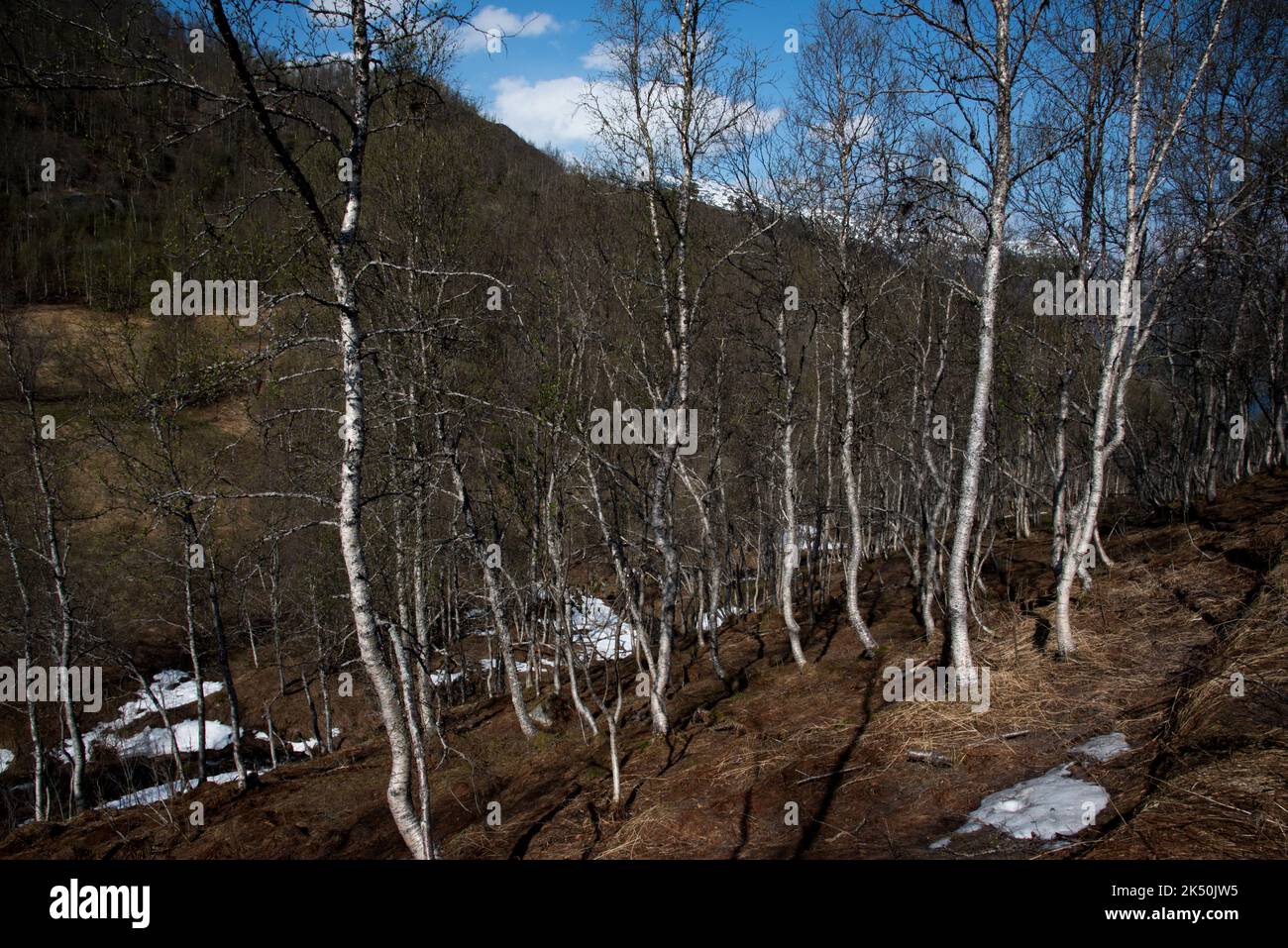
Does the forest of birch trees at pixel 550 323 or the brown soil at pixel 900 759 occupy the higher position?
the forest of birch trees at pixel 550 323

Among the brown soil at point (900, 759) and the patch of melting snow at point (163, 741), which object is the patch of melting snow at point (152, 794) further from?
the patch of melting snow at point (163, 741)

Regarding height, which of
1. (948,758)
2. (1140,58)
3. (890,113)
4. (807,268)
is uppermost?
(890,113)

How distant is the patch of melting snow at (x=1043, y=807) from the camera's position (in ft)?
16.1

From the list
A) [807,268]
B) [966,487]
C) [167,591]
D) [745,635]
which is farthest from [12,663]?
[966,487]

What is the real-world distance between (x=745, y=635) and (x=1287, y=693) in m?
13.0

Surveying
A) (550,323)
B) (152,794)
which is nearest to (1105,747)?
(550,323)

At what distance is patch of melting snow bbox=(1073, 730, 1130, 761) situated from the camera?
571 centimetres

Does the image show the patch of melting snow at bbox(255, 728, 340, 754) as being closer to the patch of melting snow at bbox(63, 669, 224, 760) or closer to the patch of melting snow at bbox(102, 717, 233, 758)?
the patch of melting snow at bbox(102, 717, 233, 758)

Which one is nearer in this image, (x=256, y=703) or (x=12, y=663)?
(x=12, y=663)

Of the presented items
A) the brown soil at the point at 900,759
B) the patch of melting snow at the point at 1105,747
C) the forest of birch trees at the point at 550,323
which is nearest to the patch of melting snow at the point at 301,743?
the forest of birch trees at the point at 550,323

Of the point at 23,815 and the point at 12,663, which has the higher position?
the point at 12,663

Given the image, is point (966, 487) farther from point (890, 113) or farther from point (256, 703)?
point (256, 703)

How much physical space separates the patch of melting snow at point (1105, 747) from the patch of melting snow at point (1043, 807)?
0.28m

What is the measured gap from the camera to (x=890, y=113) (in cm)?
1048
